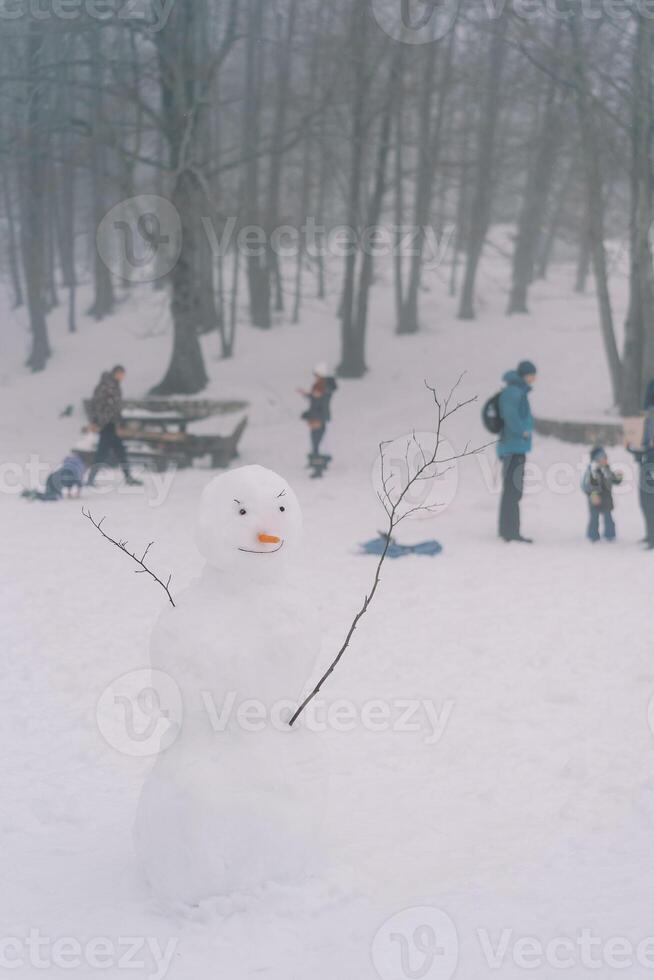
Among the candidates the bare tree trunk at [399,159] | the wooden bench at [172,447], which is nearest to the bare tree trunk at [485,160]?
the bare tree trunk at [399,159]

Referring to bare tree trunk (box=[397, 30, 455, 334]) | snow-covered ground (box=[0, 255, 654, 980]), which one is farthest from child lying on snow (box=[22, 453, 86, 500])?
bare tree trunk (box=[397, 30, 455, 334])

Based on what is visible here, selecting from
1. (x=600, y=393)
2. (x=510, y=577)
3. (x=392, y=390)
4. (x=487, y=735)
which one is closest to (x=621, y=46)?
(x=600, y=393)

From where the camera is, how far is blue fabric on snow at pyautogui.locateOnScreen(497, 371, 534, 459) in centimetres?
987

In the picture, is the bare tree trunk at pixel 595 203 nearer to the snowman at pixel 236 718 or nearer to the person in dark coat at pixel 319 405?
the person in dark coat at pixel 319 405

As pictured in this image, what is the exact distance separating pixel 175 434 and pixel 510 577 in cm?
704

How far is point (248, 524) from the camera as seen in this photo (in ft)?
13.5

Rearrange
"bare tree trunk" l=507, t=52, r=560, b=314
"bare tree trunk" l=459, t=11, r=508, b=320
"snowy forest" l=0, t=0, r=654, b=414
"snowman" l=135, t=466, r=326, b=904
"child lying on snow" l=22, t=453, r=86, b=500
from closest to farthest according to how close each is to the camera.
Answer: "snowman" l=135, t=466, r=326, b=904
"child lying on snow" l=22, t=453, r=86, b=500
"snowy forest" l=0, t=0, r=654, b=414
"bare tree trunk" l=459, t=11, r=508, b=320
"bare tree trunk" l=507, t=52, r=560, b=314

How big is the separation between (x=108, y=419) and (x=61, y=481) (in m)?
1.55

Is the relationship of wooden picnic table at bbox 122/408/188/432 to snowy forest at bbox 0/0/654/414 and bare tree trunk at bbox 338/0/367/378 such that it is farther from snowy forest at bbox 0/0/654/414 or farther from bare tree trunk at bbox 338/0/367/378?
bare tree trunk at bbox 338/0/367/378

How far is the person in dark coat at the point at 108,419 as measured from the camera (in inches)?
515

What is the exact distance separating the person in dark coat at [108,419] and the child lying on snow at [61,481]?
2.73 feet

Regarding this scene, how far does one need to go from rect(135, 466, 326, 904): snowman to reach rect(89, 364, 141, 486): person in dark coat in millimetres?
9163

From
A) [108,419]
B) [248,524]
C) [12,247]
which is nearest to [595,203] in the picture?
[108,419]

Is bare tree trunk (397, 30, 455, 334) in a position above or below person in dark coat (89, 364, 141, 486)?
above
